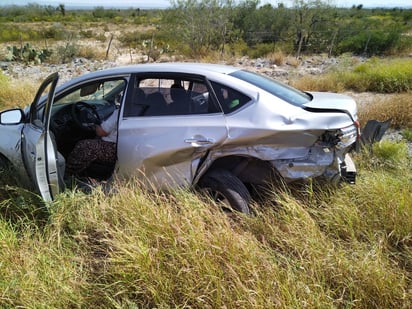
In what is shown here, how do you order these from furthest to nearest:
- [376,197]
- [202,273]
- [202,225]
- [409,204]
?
[376,197] → [409,204] → [202,225] → [202,273]

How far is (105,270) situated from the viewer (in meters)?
2.50

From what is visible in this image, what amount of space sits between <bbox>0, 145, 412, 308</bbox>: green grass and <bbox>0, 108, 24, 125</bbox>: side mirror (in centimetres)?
80

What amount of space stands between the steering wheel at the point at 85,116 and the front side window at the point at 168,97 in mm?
708

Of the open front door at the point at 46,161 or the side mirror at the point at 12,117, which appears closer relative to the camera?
the open front door at the point at 46,161

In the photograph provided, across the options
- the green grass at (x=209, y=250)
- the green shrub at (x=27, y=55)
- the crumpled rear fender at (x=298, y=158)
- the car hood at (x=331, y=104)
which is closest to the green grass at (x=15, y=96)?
the green grass at (x=209, y=250)

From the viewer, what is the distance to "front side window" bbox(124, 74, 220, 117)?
11.0 feet

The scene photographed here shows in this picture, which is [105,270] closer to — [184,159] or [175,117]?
[184,159]

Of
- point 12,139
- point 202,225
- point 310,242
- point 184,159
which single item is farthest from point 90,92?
point 310,242

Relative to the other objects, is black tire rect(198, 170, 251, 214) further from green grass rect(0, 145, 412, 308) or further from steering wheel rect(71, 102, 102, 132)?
steering wheel rect(71, 102, 102, 132)

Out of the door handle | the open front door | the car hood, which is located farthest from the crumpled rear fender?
the open front door

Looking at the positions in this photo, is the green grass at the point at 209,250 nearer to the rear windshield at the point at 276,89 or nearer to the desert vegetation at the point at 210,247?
the desert vegetation at the point at 210,247

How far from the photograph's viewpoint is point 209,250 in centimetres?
247

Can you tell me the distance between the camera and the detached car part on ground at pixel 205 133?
308cm

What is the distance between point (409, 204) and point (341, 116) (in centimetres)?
92
